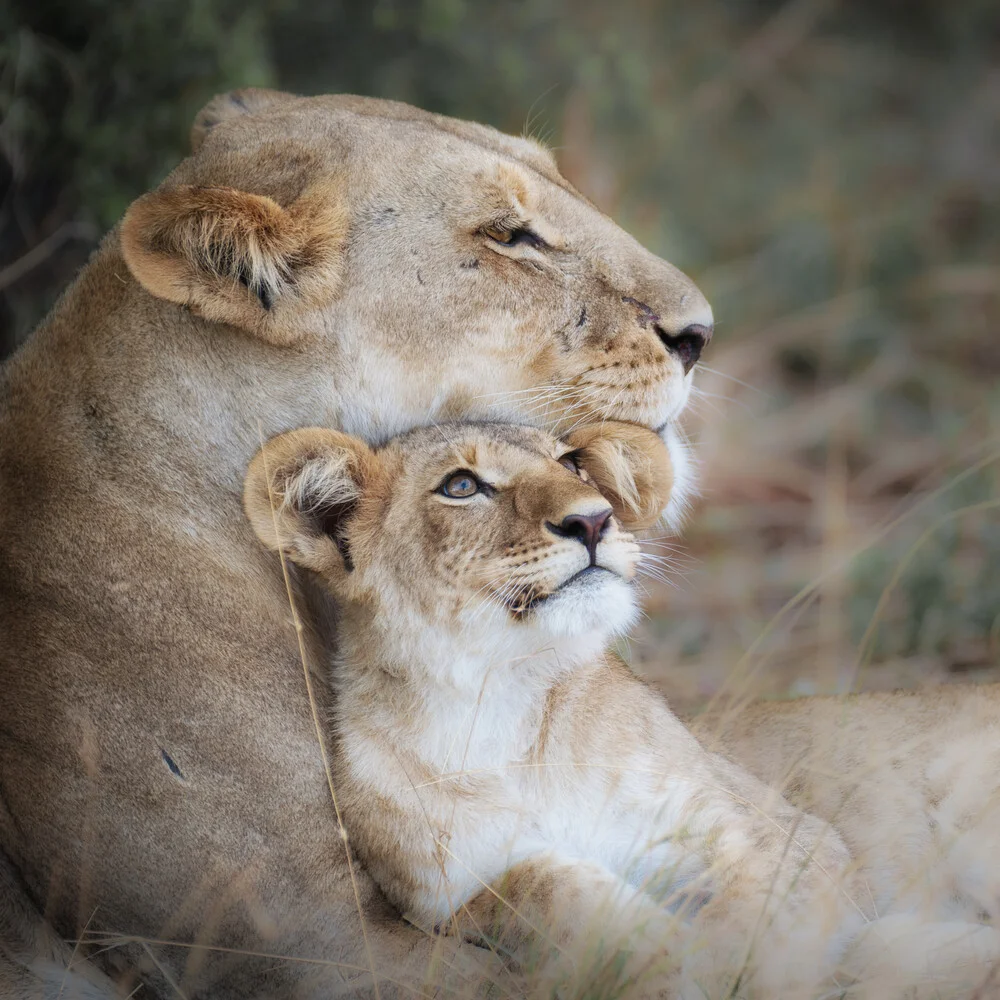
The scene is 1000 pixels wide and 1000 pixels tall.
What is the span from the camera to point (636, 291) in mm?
2809

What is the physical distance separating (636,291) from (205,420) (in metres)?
0.86

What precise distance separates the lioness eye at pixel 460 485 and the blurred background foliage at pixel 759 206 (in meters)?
0.59

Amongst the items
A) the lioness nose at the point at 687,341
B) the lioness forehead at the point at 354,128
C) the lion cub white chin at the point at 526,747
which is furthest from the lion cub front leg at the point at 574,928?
the lioness forehead at the point at 354,128

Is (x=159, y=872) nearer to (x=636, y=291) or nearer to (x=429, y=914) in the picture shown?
(x=429, y=914)

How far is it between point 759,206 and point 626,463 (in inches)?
227

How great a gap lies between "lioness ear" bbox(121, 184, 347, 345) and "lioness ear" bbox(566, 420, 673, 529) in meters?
0.56

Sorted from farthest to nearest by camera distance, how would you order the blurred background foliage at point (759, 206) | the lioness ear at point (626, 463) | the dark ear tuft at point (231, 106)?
the blurred background foliage at point (759, 206) < the dark ear tuft at point (231, 106) < the lioness ear at point (626, 463)

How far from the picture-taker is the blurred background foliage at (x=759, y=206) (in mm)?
4551

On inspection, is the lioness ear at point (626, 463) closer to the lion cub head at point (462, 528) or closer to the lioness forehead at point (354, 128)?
the lion cub head at point (462, 528)

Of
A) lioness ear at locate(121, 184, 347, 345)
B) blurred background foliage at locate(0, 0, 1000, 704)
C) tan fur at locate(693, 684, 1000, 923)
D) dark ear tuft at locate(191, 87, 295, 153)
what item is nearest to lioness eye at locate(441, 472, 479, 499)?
lioness ear at locate(121, 184, 347, 345)

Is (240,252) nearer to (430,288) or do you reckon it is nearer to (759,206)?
(430,288)

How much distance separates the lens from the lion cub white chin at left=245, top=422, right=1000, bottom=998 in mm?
2379

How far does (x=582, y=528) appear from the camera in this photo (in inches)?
95.9

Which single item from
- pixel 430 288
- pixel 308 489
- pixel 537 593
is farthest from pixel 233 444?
pixel 537 593
